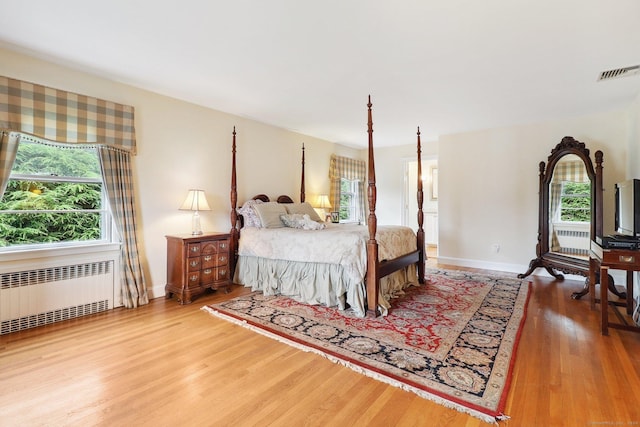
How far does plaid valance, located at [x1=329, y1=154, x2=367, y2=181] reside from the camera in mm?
6055

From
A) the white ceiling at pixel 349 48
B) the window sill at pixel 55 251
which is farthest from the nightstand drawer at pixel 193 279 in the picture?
the white ceiling at pixel 349 48

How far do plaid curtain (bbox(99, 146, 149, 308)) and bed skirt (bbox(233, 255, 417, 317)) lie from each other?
3.99ft

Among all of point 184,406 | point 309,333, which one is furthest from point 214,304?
point 184,406

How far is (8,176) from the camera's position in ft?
8.27

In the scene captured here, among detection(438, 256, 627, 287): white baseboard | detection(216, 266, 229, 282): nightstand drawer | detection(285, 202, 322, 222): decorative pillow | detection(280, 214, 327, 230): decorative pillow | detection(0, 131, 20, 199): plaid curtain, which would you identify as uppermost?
detection(0, 131, 20, 199): plaid curtain

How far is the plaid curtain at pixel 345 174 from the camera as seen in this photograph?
19.9 ft

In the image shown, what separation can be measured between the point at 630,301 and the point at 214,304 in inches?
162

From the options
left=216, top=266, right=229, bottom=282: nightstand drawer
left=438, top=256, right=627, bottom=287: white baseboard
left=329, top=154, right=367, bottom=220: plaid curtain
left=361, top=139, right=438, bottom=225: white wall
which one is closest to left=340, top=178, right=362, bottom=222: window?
left=329, top=154, right=367, bottom=220: plaid curtain

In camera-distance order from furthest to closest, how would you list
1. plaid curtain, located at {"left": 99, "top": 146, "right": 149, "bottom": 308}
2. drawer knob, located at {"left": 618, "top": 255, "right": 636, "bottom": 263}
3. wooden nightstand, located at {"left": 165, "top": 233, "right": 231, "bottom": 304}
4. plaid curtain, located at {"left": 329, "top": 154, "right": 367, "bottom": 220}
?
plaid curtain, located at {"left": 329, "top": 154, "right": 367, "bottom": 220}, wooden nightstand, located at {"left": 165, "top": 233, "right": 231, "bottom": 304}, plaid curtain, located at {"left": 99, "top": 146, "right": 149, "bottom": 308}, drawer knob, located at {"left": 618, "top": 255, "right": 636, "bottom": 263}

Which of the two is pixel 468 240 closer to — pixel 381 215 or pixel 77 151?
pixel 381 215

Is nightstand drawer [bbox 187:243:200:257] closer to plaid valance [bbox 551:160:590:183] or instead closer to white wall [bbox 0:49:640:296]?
white wall [bbox 0:49:640:296]

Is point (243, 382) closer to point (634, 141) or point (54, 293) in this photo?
point (54, 293)

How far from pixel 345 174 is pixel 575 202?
3.71m

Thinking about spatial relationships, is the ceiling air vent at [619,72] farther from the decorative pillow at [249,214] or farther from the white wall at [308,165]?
the decorative pillow at [249,214]
